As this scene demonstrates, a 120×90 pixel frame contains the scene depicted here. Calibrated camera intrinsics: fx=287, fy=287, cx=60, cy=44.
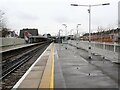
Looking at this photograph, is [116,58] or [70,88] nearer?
[70,88]

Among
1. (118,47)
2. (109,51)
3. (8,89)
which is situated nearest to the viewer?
(8,89)

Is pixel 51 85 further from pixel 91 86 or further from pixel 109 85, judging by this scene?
pixel 109 85

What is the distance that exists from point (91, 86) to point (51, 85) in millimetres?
1592

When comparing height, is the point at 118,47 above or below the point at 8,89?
above

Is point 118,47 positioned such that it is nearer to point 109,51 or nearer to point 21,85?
point 109,51

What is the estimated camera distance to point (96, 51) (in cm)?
3419

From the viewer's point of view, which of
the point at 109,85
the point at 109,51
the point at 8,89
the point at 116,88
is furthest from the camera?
the point at 109,51

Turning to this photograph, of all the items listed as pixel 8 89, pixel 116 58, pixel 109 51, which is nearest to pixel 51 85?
pixel 8 89

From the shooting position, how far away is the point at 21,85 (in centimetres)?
1188

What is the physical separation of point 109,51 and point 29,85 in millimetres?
14517

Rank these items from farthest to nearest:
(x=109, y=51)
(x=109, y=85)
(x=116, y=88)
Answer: (x=109, y=51)
(x=109, y=85)
(x=116, y=88)

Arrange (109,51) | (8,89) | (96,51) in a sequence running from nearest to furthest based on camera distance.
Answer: (8,89)
(109,51)
(96,51)

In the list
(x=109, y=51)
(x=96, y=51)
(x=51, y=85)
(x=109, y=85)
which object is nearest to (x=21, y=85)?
(x=51, y=85)

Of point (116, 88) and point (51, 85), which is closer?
point (116, 88)
